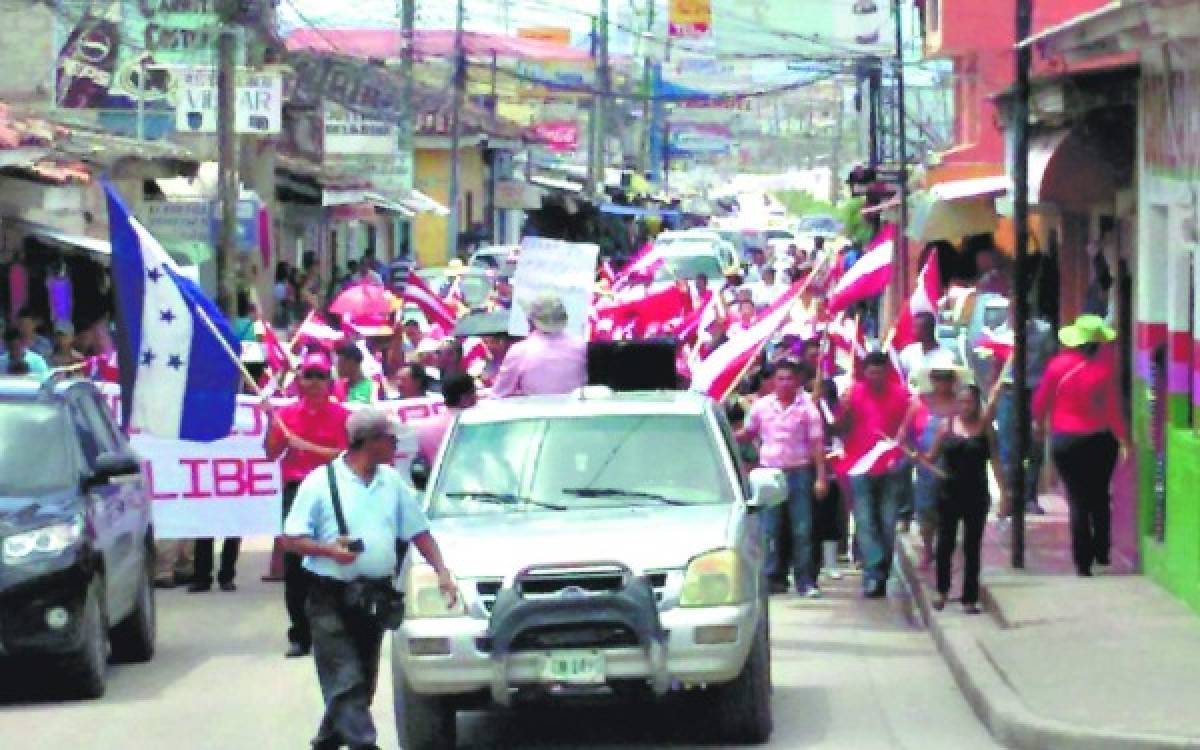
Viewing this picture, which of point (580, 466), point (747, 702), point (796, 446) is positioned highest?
point (580, 466)

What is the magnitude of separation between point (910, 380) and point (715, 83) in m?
118

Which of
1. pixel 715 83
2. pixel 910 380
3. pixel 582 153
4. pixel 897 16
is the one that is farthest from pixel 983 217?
pixel 715 83

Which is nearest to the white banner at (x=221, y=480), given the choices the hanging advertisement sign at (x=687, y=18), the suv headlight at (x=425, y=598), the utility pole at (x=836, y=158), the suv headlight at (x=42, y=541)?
the suv headlight at (x=42, y=541)

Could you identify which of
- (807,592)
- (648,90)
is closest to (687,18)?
(648,90)

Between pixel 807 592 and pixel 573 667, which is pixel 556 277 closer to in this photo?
pixel 807 592

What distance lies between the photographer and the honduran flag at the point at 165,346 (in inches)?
663

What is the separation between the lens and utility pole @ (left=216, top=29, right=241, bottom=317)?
3055 cm

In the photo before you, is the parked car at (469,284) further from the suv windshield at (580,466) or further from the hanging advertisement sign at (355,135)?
the suv windshield at (580,466)

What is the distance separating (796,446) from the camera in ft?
61.9

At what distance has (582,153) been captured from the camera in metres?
127

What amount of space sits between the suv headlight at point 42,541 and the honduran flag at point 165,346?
9.81 ft

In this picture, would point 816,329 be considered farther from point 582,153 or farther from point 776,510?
point 582,153

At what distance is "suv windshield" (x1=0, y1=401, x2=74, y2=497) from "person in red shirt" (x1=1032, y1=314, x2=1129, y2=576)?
274 inches

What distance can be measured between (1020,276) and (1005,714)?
7339mm
